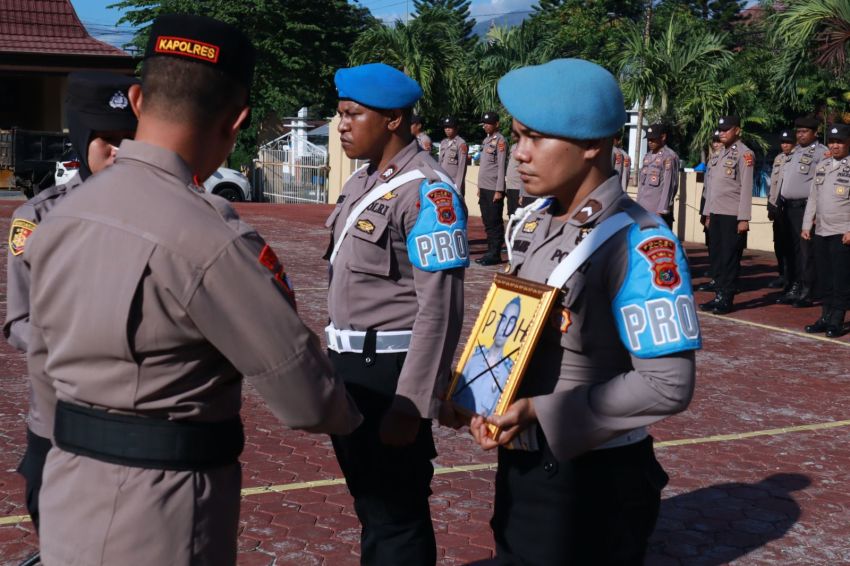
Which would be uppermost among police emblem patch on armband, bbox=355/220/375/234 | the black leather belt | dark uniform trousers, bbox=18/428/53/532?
police emblem patch on armband, bbox=355/220/375/234

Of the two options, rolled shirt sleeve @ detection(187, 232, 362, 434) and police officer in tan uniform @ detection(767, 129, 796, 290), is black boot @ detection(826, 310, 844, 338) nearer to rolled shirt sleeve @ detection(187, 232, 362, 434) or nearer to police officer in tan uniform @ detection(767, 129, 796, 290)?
police officer in tan uniform @ detection(767, 129, 796, 290)

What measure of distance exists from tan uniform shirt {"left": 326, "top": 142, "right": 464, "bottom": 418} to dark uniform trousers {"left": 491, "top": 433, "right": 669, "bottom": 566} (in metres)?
0.77

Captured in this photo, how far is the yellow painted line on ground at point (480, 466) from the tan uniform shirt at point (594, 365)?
3.13 m

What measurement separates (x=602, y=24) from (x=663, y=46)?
1765 cm

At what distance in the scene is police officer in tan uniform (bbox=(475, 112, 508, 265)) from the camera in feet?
53.5

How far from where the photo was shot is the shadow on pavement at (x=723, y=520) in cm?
494

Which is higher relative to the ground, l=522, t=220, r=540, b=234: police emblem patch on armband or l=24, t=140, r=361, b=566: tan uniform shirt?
l=522, t=220, r=540, b=234: police emblem patch on armband

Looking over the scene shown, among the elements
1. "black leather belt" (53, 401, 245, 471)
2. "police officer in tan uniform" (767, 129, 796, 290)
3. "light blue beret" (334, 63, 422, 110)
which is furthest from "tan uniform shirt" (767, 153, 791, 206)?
"black leather belt" (53, 401, 245, 471)

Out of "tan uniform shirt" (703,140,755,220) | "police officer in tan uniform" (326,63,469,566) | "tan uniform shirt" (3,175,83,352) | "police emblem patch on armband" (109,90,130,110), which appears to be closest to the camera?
"tan uniform shirt" (3,175,83,352)

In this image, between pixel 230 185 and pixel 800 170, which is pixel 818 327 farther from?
pixel 230 185

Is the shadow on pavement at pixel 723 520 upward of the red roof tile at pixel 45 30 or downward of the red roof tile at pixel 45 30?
downward

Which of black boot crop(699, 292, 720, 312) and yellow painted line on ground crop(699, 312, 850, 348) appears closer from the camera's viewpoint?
yellow painted line on ground crop(699, 312, 850, 348)

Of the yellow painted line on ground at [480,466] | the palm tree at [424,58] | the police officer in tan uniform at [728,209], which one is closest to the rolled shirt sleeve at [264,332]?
the yellow painted line on ground at [480,466]

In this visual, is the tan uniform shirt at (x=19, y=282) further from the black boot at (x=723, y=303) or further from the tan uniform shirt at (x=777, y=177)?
the tan uniform shirt at (x=777, y=177)
